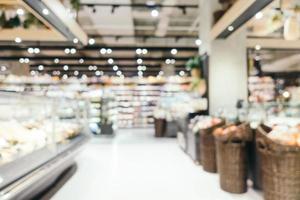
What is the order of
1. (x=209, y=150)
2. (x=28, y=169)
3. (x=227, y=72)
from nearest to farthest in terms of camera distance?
(x=28, y=169)
(x=209, y=150)
(x=227, y=72)

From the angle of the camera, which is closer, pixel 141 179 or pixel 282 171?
pixel 282 171

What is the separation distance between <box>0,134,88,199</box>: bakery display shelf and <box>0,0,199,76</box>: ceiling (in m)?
4.92

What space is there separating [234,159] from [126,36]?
908 cm

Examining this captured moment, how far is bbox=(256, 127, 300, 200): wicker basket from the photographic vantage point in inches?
131

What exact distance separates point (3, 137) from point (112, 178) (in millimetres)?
2335

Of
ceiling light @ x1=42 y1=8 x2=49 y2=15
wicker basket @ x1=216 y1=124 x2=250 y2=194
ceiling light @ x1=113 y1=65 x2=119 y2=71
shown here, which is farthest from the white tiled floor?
ceiling light @ x1=113 y1=65 x2=119 y2=71

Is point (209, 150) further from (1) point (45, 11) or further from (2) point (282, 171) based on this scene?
(1) point (45, 11)

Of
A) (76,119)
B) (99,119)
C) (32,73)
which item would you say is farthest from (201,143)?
(32,73)

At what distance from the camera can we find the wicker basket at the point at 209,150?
5.47 metres

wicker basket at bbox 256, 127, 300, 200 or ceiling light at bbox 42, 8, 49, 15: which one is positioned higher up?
ceiling light at bbox 42, 8, 49, 15

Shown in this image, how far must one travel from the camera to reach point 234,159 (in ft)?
13.9

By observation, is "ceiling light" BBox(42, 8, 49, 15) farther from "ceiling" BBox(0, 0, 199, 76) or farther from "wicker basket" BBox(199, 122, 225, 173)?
"ceiling" BBox(0, 0, 199, 76)

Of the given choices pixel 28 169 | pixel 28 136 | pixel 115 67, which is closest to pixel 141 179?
pixel 28 136

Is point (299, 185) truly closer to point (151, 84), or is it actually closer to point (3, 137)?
point (3, 137)
